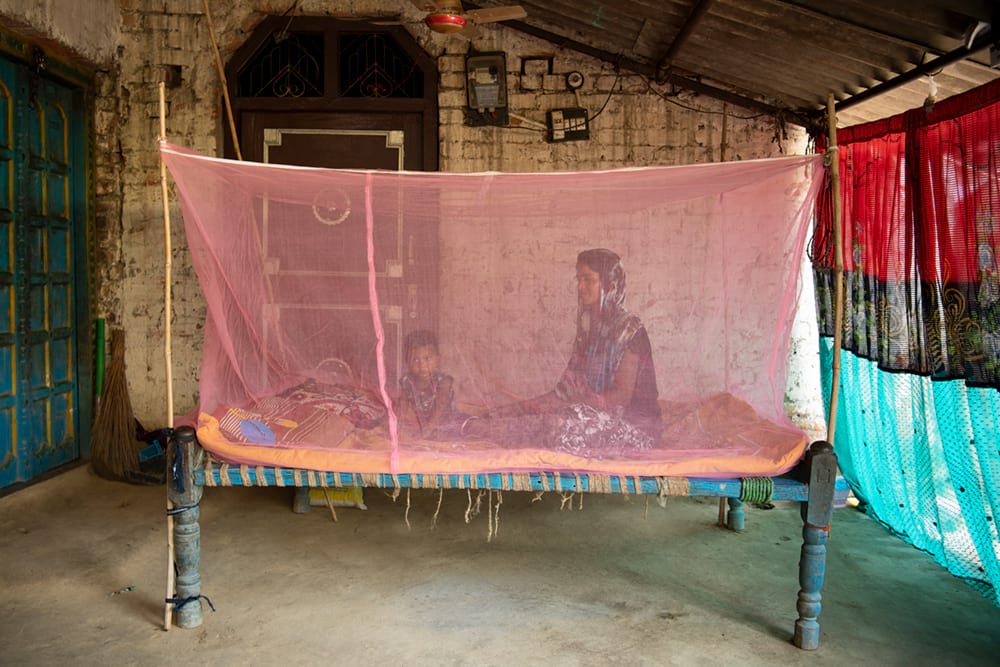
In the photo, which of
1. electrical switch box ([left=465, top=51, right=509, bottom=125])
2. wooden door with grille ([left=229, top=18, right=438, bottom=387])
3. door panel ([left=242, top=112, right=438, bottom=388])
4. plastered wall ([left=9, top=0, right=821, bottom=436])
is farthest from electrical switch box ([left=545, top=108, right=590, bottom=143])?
door panel ([left=242, top=112, right=438, bottom=388])

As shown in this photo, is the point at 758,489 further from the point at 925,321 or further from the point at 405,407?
the point at 405,407

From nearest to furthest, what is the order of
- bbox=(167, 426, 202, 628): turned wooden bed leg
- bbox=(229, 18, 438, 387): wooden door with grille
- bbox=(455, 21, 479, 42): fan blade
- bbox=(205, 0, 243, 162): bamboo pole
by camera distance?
1. bbox=(167, 426, 202, 628): turned wooden bed leg
2. bbox=(455, 21, 479, 42): fan blade
3. bbox=(205, 0, 243, 162): bamboo pole
4. bbox=(229, 18, 438, 387): wooden door with grille

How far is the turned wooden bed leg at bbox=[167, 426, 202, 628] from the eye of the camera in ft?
8.77

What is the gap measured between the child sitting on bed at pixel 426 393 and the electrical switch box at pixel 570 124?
2.39m

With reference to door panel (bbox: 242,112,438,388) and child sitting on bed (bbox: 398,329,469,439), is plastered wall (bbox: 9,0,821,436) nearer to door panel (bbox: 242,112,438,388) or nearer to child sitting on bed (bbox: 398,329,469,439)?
door panel (bbox: 242,112,438,388)

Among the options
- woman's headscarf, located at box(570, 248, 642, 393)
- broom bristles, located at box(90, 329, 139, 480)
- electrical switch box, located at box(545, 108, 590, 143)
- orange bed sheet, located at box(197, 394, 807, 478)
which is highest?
electrical switch box, located at box(545, 108, 590, 143)

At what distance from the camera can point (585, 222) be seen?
286cm

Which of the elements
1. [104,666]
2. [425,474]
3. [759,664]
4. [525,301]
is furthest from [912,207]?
[104,666]

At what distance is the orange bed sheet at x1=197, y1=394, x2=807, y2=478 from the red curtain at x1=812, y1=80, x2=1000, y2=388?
74 cm

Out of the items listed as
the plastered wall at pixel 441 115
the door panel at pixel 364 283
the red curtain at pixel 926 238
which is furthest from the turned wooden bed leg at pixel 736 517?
the door panel at pixel 364 283

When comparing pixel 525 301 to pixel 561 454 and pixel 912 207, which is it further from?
pixel 912 207

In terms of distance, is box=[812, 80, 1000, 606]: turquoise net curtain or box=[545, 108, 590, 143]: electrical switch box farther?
box=[545, 108, 590, 143]: electrical switch box

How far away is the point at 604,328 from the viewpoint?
9.33 ft

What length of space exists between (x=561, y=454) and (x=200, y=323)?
119 inches
